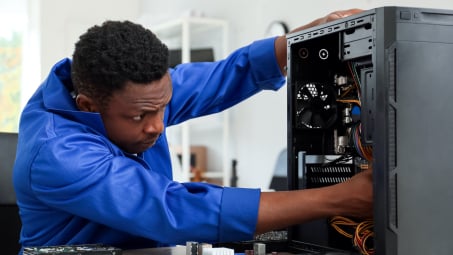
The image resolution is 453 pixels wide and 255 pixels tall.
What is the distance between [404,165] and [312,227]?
277 millimetres

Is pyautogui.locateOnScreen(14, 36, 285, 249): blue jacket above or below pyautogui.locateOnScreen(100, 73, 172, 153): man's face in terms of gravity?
below

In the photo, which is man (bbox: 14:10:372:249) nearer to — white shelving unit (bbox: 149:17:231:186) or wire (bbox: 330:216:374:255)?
wire (bbox: 330:216:374:255)

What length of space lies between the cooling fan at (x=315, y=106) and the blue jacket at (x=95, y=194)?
0.71 feet

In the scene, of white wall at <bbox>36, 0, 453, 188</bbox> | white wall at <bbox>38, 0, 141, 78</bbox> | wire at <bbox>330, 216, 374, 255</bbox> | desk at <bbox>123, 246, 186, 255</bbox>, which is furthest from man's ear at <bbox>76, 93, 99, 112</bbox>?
white wall at <bbox>38, 0, 141, 78</bbox>

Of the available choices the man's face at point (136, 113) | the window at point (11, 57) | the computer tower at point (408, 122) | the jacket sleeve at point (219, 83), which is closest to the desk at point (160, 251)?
the man's face at point (136, 113)

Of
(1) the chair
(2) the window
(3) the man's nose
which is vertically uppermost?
(2) the window

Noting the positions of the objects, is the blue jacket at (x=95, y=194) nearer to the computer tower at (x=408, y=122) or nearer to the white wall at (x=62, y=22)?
the computer tower at (x=408, y=122)

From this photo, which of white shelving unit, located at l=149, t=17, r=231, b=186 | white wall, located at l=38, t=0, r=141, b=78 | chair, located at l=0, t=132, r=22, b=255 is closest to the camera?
chair, located at l=0, t=132, r=22, b=255

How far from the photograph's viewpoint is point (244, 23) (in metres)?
3.76

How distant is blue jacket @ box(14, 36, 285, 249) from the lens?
96 centimetres

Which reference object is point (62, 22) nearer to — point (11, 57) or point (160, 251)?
point (11, 57)

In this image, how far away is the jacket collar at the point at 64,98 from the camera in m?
1.08

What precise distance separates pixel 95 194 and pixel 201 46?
3.22 m

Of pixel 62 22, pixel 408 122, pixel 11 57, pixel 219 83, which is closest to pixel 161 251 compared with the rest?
pixel 408 122
